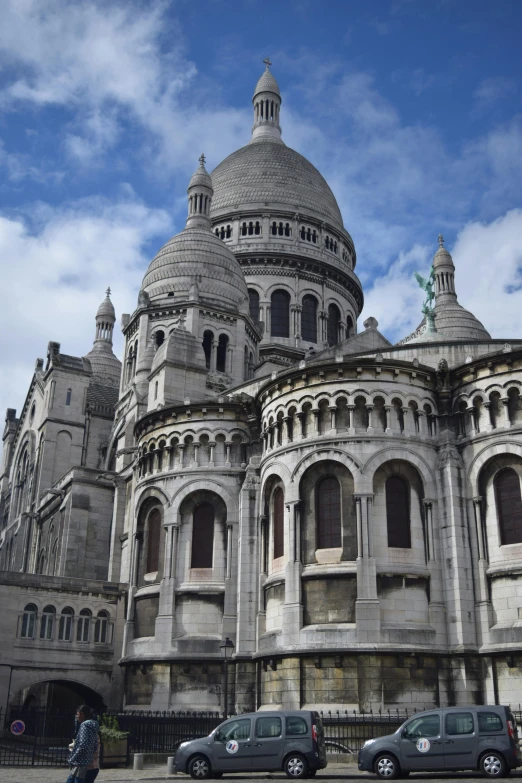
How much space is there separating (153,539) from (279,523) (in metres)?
7.01

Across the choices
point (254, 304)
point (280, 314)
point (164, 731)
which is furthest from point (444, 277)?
point (164, 731)

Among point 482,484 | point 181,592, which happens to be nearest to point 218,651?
point 181,592

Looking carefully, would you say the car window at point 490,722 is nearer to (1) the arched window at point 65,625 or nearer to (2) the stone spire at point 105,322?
(1) the arched window at point 65,625

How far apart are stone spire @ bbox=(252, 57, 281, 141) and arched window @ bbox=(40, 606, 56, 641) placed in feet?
191

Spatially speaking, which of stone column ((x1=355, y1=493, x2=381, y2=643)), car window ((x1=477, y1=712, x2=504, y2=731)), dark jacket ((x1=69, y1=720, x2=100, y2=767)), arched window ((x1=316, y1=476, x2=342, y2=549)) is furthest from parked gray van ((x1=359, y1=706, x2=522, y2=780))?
arched window ((x1=316, y1=476, x2=342, y2=549))

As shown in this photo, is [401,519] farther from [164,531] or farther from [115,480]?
[115,480]

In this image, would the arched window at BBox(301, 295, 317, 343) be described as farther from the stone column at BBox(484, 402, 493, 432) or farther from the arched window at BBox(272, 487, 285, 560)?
the stone column at BBox(484, 402, 493, 432)

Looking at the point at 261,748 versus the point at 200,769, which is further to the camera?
the point at 200,769

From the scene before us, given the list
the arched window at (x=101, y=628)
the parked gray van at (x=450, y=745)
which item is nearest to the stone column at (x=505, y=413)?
the parked gray van at (x=450, y=745)

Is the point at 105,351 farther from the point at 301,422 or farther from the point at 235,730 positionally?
the point at 235,730

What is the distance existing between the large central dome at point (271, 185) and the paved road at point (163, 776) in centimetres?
5491

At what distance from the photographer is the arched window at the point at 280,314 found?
69.2 metres

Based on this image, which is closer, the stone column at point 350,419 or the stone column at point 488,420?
the stone column at point 488,420

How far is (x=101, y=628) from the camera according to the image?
3947cm
